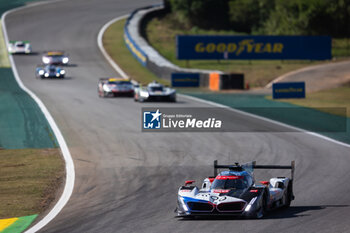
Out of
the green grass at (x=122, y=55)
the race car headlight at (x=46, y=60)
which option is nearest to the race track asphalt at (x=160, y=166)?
the green grass at (x=122, y=55)

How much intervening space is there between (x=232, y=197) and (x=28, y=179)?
7.96m

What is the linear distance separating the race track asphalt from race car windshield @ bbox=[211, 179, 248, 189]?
923 mm

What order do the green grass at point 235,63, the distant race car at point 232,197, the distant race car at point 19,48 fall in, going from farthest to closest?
the distant race car at point 19,48, the green grass at point 235,63, the distant race car at point 232,197

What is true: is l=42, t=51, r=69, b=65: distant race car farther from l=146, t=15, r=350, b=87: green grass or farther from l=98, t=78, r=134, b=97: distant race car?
l=98, t=78, r=134, b=97: distant race car

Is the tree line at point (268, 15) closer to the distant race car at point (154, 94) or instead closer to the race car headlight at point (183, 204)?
the distant race car at point (154, 94)

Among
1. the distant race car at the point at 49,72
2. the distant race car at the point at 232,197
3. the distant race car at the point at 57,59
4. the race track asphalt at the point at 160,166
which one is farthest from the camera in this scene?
the distant race car at the point at 57,59

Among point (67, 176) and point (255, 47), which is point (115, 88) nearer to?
point (255, 47)

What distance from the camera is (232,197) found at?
50.2ft

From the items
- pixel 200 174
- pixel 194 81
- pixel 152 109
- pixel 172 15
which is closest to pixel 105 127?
pixel 152 109

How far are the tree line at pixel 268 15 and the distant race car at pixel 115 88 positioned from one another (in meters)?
36.6

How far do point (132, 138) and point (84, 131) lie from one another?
3045mm

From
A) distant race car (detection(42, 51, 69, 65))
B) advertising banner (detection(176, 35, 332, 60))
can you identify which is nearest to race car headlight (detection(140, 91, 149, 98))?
advertising banner (detection(176, 35, 332, 60))

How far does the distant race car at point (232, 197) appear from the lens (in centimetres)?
1516

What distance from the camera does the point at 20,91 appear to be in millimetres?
46844
